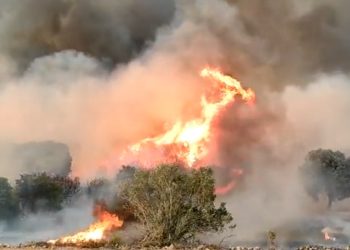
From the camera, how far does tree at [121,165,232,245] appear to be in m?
97.5

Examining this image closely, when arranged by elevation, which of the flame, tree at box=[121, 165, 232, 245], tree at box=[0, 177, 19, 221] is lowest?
tree at box=[121, 165, 232, 245]

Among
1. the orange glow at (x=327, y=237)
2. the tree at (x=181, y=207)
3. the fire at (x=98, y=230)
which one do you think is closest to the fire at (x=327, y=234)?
the orange glow at (x=327, y=237)

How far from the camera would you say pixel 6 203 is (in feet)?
640

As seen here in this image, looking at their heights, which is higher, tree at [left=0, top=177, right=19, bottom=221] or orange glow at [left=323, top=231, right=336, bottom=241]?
tree at [left=0, top=177, right=19, bottom=221]

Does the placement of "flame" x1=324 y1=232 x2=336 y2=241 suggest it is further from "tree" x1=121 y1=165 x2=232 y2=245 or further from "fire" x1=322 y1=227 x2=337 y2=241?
"tree" x1=121 y1=165 x2=232 y2=245

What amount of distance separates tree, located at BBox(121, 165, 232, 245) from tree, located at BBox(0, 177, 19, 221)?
341 ft

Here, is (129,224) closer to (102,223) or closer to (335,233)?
(102,223)

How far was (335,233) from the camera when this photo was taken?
16638 cm

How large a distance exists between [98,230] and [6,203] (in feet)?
302

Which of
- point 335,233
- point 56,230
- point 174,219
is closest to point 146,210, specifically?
point 174,219


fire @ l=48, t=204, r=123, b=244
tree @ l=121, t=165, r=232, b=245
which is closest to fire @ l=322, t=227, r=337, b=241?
fire @ l=48, t=204, r=123, b=244

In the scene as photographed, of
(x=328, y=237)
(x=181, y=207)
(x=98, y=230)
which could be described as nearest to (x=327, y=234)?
(x=328, y=237)

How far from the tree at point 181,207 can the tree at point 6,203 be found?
103977mm

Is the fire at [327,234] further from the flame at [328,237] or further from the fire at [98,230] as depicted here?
the fire at [98,230]
